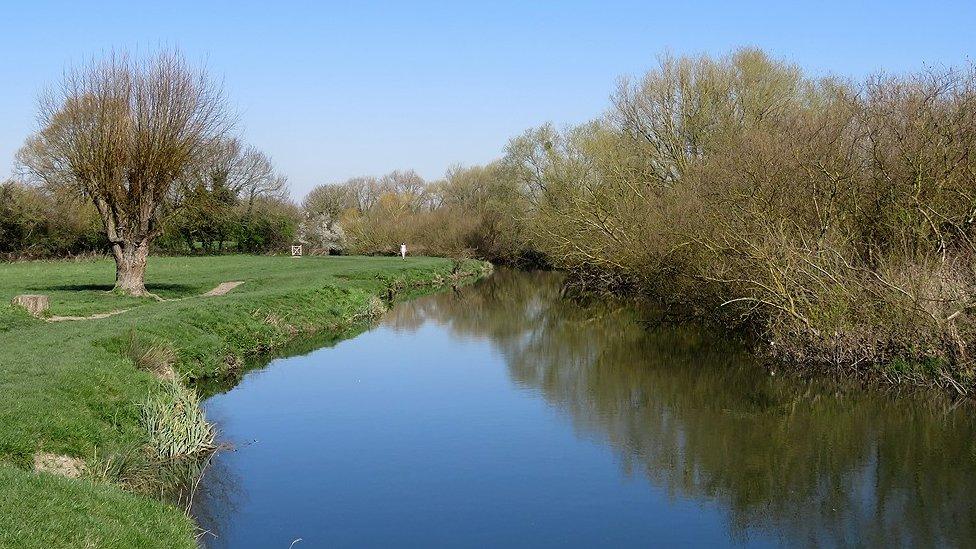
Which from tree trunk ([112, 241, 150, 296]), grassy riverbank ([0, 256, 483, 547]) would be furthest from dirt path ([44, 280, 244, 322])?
tree trunk ([112, 241, 150, 296])

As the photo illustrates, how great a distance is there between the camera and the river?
383 inches

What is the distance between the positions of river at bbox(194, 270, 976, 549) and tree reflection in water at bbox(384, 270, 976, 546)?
0.13 ft

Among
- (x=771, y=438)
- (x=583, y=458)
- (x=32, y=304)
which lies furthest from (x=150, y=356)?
(x=771, y=438)

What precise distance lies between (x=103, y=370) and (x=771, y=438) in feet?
33.7

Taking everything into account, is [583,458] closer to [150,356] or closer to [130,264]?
[150,356]

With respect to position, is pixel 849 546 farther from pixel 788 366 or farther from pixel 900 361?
pixel 788 366

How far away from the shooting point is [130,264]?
2711 cm

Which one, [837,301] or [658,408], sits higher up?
[837,301]

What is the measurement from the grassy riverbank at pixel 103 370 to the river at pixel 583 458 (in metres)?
1.22

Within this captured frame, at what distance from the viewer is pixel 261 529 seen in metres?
9.74

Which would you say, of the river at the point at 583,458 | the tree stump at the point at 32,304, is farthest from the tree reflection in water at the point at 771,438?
the tree stump at the point at 32,304

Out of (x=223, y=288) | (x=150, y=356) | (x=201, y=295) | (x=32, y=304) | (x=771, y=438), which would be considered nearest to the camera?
(x=771, y=438)

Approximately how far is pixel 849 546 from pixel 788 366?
30.6 feet

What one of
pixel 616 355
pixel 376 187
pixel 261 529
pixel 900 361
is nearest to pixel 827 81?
pixel 616 355
